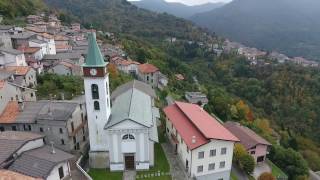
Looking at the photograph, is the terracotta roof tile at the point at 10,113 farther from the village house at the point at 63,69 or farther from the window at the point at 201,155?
the window at the point at 201,155

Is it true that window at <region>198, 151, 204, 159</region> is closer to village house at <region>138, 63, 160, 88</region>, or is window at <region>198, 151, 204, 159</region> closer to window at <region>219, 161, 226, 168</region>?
window at <region>219, 161, 226, 168</region>

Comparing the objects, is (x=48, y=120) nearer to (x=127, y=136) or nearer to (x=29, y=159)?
(x=29, y=159)

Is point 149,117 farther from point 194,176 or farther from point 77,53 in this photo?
point 77,53

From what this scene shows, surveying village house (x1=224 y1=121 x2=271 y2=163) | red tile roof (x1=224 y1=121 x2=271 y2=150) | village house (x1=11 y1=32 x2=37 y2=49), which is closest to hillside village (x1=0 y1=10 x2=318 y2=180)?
village house (x1=224 y1=121 x2=271 y2=163)

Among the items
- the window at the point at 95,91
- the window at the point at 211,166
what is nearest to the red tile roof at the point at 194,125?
the window at the point at 211,166

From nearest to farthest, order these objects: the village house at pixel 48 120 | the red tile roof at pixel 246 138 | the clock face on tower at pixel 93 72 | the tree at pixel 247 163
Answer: the clock face on tower at pixel 93 72, the village house at pixel 48 120, the tree at pixel 247 163, the red tile roof at pixel 246 138

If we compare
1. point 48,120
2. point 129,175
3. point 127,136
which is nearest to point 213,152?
point 129,175

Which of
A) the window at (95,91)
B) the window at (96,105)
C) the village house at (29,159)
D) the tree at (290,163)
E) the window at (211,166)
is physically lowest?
the tree at (290,163)
